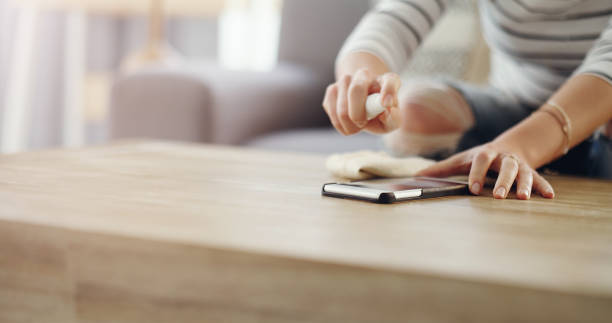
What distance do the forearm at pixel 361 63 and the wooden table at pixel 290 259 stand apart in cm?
34

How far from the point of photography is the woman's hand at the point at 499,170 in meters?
0.61

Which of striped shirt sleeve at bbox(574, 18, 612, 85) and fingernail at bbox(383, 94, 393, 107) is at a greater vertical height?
striped shirt sleeve at bbox(574, 18, 612, 85)

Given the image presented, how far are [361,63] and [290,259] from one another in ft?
1.84

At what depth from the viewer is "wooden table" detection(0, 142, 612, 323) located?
33 centimetres

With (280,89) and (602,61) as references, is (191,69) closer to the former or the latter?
(280,89)

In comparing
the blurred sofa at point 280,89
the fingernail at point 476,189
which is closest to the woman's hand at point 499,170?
the fingernail at point 476,189

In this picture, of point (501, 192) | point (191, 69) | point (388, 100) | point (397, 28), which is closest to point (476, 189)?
point (501, 192)

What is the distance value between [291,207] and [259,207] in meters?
0.03

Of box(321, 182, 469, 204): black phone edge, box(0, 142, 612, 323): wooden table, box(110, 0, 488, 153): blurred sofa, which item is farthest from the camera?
box(110, 0, 488, 153): blurred sofa

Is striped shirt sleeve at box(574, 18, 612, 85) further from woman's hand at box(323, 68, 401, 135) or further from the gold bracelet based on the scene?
woman's hand at box(323, 68, 401, 135)

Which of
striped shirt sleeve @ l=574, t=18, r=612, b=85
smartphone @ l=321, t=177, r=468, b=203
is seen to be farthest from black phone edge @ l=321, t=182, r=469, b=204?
striped shirt sleeve @ l=574, t=18, r=612, b=85

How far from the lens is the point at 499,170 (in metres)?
0.66

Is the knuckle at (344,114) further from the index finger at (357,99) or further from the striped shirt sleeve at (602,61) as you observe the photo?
the striped shirt sleeve at (602,61)

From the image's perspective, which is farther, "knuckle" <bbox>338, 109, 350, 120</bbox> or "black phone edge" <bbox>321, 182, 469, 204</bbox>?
"knuckle" <bbox>338, 109, 350, 120</bbox>
